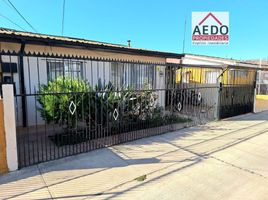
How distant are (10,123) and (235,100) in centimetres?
876

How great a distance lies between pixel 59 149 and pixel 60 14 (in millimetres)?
8660

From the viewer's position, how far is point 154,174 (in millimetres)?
3629

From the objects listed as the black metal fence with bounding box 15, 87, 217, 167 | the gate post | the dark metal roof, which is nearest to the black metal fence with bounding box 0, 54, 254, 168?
the black metal fence with bounding box 15, 87, 217, 167

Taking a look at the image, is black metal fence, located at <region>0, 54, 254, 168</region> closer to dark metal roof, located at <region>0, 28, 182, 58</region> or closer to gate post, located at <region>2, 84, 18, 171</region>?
gate post, located at <region>2, 84, 18, 171</region>

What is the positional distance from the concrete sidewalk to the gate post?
10.6 inches

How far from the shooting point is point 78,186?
3221 millimetres

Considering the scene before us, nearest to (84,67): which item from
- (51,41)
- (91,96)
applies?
(51,41)

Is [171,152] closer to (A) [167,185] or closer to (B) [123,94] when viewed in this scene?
(A) [167,185]

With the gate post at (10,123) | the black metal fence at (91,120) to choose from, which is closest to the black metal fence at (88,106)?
the black metal fence at (91,120)

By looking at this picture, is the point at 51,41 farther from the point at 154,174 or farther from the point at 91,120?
the point at 154,174

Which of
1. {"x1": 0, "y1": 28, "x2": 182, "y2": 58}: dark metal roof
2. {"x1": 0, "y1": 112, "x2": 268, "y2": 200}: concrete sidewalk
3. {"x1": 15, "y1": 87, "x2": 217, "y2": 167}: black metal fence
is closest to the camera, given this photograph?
{"x1": 0, "y1": 112, "x2": 268, "y2": 200}: concrete sidewalk

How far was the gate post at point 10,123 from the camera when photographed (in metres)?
3.49

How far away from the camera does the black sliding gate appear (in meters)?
8.54

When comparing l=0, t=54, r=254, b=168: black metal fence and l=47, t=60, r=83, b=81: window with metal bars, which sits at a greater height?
l=47, t=60, r=83, b=81: window with metal bars
